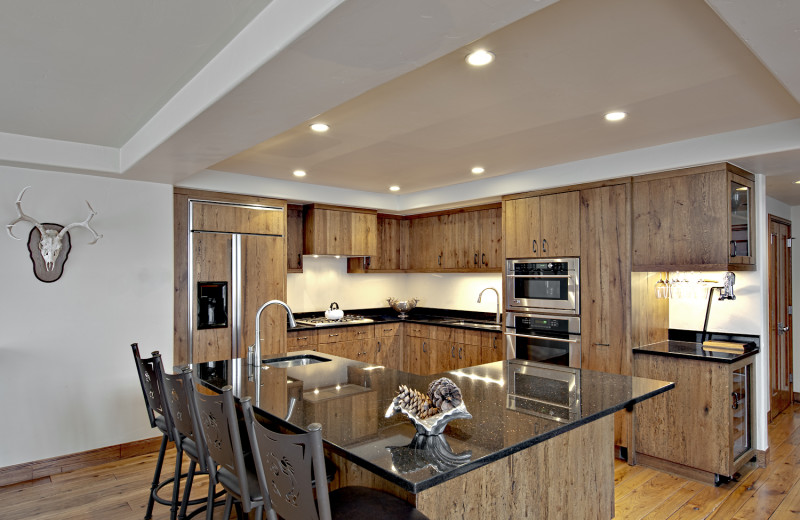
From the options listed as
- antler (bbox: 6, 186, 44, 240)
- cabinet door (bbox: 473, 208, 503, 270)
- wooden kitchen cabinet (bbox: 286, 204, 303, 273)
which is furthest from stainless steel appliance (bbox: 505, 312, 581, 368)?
antler (bbox: 6, 186, 44, 240)

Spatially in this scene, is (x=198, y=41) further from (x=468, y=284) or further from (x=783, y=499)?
(x=468, y=284)

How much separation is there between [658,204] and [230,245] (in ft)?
12.3

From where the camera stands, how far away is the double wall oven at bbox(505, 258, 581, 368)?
4.32 meters

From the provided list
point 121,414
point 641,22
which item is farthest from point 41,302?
point 641,22

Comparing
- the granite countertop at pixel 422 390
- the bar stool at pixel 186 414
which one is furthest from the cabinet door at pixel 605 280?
the bar stool at pixel 186 414

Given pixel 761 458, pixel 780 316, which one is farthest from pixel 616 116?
pixel 780 316

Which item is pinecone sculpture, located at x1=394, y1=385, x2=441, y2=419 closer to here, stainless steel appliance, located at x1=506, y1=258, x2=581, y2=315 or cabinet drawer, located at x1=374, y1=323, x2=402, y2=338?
stainless steel appliance, located at x1=506, y1=258, x2=581, y2=315

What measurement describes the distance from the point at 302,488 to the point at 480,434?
661 millimetres

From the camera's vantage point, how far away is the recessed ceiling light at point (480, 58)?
6.95 feet

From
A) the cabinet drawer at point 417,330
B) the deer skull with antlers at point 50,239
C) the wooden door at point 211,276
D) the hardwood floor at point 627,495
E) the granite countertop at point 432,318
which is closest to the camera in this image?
the hardwood floor at point 627,495

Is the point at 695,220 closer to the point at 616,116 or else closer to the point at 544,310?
the point at 616,116

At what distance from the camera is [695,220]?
368cm

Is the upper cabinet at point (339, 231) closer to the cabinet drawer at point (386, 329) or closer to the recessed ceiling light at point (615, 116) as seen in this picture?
the cabinet drawer at point (386, 329)

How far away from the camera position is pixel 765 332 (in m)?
3.90
